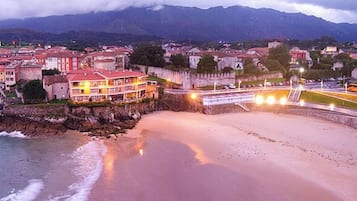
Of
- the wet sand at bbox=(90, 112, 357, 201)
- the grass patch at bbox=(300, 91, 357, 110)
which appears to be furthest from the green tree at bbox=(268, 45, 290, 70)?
the wet sand at bbox=(90, 112, 357, 201)

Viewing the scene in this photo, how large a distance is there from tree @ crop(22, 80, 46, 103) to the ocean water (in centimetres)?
674

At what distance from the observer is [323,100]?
Result: 40625 millimetres

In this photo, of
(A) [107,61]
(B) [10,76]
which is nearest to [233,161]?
(B) [10,76]

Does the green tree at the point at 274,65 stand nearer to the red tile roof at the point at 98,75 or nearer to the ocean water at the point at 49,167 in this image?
the red tile roof at the point at 98,75

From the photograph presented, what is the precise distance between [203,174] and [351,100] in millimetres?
21929

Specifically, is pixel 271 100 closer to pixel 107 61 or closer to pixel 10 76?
pixel 107 61

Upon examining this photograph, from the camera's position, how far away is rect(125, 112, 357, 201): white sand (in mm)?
21816

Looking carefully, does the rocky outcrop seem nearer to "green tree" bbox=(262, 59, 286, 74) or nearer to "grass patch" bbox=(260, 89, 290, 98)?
"grass patch" bbox=(260, 89, 290, 98)

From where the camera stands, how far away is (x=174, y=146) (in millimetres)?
29984

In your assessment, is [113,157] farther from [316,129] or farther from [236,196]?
→ [316,129]

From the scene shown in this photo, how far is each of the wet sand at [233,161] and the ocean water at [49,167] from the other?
101 centimetres

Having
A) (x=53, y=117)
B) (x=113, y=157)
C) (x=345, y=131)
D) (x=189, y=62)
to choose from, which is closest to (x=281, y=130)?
(x=345, y=131)

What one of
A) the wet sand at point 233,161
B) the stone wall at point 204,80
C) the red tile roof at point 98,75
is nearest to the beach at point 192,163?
the wet sand at point 233,161

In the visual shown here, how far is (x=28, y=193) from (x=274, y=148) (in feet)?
51.8
